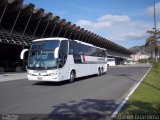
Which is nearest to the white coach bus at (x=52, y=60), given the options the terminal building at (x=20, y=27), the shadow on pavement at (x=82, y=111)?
the shadow on pavement at (x=82, y=111)

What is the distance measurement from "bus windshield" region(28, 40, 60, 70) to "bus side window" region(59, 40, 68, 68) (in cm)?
49

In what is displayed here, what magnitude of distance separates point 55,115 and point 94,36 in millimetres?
63937

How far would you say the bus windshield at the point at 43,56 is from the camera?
16281 millimetres

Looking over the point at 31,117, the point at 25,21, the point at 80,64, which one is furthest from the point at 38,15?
the point at 31,117

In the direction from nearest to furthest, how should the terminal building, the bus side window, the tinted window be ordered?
the tinted window, the bus side window, the terminal building

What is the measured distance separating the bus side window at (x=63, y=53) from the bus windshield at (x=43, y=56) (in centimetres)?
49

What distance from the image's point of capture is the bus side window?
1681cm

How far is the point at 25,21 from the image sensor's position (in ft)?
146

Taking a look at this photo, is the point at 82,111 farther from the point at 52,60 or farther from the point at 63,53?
the point at 63,53

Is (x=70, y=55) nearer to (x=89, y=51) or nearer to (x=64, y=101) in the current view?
(x=89, y=51)

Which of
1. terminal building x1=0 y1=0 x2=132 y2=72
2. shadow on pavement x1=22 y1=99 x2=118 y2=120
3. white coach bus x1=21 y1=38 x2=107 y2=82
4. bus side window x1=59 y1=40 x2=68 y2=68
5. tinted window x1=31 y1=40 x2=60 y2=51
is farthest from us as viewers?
terminal building x1=0 y1=0 x2=132 y2=72

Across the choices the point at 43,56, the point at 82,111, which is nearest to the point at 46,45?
the point at 43,56

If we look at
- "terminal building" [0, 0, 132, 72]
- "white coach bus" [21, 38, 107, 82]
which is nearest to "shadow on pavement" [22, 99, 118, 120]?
"white coach bus" [21, 38, 107, 82]

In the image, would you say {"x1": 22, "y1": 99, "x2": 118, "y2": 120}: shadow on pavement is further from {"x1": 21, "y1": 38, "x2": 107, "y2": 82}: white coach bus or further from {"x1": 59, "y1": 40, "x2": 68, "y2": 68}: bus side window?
{"x1": 59, "y1": 40, "x2": 68, "y2": 68}: bus side window
